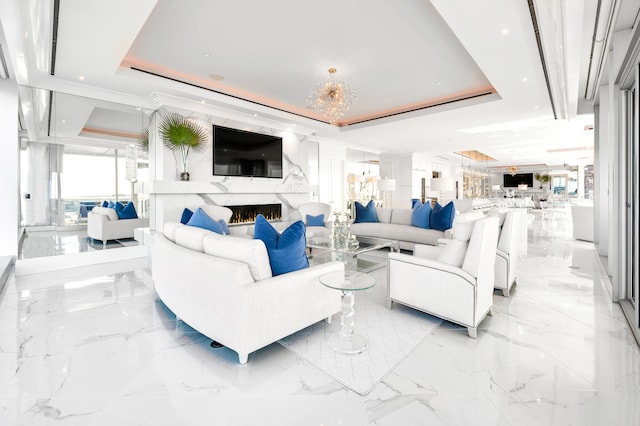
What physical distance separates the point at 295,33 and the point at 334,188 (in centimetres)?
629

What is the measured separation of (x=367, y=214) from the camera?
6.42 metres

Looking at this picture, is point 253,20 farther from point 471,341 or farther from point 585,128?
point 585,128

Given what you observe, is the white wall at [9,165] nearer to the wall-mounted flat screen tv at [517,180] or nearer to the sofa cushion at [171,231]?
the sofa cushion at [171,231]

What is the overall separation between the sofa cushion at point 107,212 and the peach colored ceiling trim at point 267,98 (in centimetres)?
226

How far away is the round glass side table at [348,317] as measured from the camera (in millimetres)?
2062

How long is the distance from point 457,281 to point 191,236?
83.0 inches

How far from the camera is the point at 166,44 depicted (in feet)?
12.1

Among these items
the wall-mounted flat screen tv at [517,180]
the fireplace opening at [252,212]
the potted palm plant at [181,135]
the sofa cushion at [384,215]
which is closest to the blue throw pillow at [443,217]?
the sofa cushion at [384,215]

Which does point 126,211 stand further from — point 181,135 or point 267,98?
point 267,98

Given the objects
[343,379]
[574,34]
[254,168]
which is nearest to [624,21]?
[574,34]

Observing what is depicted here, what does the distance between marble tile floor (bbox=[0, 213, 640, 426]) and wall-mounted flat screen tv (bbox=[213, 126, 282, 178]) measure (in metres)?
3.50

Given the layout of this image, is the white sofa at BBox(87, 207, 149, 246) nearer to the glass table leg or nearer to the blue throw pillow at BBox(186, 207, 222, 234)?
the blue throw pillow at BBox(186, 207, 222, 234)

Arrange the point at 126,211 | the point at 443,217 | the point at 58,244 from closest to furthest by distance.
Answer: the point at 58,244, the point at 443,217, the point at 126,211

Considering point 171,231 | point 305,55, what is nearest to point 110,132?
point 171,231
